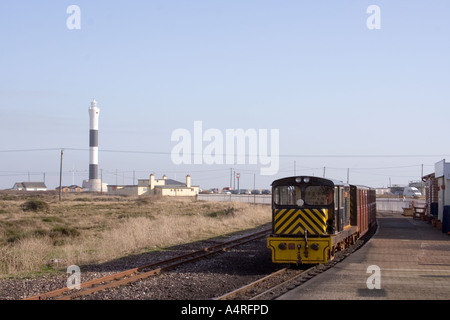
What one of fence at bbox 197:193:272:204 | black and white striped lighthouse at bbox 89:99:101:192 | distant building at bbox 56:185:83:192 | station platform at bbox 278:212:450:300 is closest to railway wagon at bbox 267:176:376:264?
station platform at bbox 278:212:450:300

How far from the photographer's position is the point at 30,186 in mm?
155375

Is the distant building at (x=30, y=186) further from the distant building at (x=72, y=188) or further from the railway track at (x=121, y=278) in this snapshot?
the railway track at (x=121, y=278)

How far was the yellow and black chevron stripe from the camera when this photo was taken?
49.4 feet

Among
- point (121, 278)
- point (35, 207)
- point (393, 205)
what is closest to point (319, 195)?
point (121, 278)

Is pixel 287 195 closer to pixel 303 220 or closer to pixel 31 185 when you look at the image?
pixel 303 220

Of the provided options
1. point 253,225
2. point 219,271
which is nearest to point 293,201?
point 219,271

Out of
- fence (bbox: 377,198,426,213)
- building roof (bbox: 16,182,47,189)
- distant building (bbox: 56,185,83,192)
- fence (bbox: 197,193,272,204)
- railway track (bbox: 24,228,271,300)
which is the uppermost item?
railway track (bbox: 24,228,271,300)

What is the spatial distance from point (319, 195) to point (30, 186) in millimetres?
152461

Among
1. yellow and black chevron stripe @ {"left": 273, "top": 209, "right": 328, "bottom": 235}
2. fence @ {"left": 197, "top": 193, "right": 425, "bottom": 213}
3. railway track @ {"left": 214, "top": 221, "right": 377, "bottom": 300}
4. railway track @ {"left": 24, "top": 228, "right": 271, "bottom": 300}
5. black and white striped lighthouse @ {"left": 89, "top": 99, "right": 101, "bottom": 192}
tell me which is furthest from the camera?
black and white striped lighthouse @ {"left": 89, "top": 99, "right": 101, "bottom": 192}

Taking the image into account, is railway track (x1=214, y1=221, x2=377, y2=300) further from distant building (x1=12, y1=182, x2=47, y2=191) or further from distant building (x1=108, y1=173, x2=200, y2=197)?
distant building (x1=12, y1=182, x2=47, y2=191)

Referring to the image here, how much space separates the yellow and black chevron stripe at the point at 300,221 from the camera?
15062 millimetres

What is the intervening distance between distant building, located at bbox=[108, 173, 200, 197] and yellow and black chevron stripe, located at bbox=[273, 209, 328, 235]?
9157cm

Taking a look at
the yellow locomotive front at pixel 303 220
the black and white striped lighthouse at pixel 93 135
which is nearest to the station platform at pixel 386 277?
the yellow locomotive front at pixel 303 220
